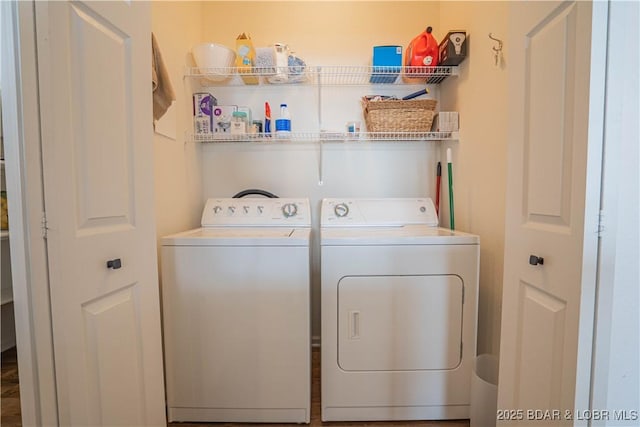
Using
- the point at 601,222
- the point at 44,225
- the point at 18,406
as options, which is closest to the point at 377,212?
the point at 601,222

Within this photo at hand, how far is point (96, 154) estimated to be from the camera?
2.75 feet

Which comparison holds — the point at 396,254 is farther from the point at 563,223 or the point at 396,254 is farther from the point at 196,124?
the point at 196,124

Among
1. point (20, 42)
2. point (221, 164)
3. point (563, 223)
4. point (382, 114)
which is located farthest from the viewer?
point (221, 164)

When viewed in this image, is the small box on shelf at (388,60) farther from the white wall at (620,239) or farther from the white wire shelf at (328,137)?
the white wall at (620,239)

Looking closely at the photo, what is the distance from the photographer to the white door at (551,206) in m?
0.71

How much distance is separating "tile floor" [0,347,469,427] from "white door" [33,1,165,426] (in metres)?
0.22

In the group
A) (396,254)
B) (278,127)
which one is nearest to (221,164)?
(278,127)

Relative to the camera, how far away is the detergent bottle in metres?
1.80

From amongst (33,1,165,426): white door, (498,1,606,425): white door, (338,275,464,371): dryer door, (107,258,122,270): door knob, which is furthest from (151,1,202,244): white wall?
(498,1,606,425): white door

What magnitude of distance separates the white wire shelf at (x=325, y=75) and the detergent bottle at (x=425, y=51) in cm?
4

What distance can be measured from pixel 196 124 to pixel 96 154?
1193 mm

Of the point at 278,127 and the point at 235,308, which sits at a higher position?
the point at 278,127

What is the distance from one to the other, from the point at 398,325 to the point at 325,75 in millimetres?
1704

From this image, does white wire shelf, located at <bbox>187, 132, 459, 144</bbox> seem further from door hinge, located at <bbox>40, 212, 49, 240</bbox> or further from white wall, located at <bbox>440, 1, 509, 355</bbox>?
door hinge, located at <bbox>40, 212, 49, 240</bbox>
